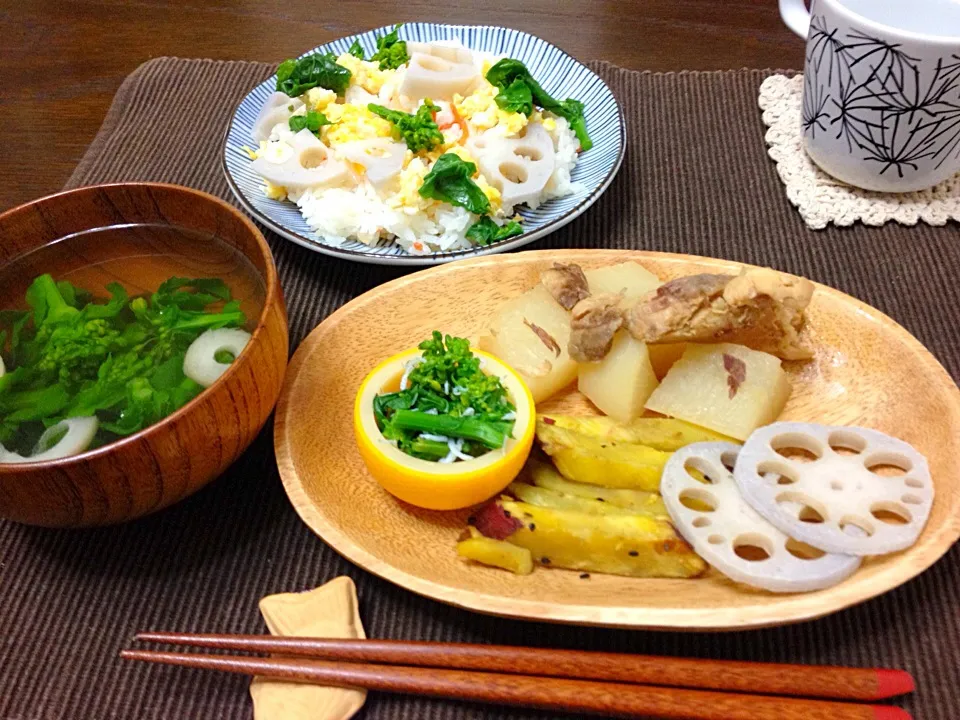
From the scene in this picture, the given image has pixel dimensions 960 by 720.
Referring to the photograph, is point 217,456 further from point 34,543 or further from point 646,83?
point 646,83

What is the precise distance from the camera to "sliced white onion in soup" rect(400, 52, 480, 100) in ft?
6.63

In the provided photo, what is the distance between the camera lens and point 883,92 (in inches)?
67.1

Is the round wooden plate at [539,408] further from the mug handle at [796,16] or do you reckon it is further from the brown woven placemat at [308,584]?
the mug handle at [796,16]

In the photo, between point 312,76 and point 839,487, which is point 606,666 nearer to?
point 839,487

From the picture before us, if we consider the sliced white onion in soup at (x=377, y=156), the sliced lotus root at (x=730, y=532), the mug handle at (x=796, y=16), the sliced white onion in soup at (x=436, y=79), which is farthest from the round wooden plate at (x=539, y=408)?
the mug handle at (x=796, y=16)

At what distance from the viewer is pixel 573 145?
79.8 inches

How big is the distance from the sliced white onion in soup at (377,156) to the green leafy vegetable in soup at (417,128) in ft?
0.10

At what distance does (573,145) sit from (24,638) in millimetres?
1648

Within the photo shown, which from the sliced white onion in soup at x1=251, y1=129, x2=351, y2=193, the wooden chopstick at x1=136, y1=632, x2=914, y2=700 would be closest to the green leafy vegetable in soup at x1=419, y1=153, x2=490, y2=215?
the sliced white onion in soup at x1=251, y1=129, x2=351, y2=193

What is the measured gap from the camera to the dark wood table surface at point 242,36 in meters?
2.50

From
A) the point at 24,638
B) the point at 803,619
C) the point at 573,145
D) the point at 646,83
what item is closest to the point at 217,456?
the point at 24,638

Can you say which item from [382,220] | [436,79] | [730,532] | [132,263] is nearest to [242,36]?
[436,79]

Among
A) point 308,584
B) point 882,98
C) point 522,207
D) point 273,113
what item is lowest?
point 308,584

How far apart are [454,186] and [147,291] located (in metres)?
0.76
